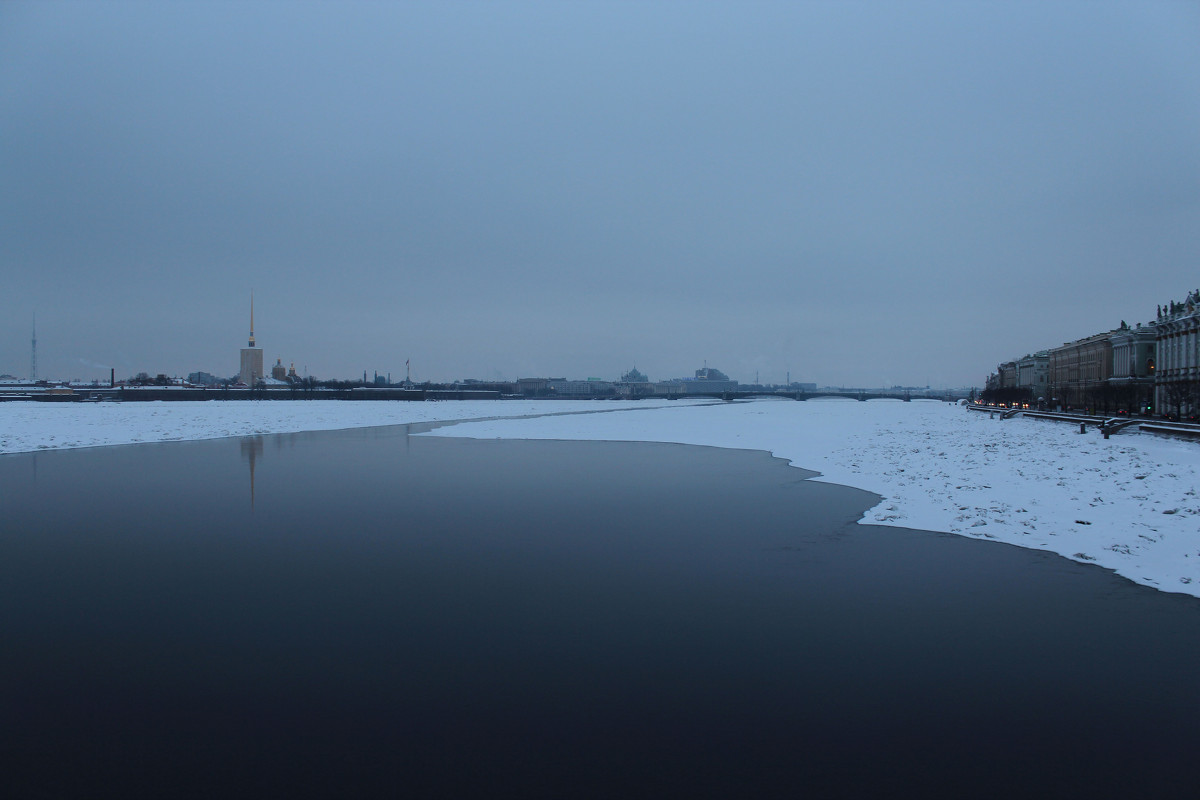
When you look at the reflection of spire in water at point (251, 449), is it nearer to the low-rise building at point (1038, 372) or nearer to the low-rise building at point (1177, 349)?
the low-rise building at point (1177, 349)

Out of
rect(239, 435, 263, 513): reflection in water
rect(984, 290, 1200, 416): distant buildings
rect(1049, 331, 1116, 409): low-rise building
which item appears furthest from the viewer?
rect(1049, 331, 1116, 409): low-rise building

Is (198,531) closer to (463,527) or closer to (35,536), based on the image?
(35,536)

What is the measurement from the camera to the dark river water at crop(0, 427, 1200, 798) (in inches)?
224

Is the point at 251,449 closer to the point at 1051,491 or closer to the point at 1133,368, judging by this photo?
the point at 1051,491

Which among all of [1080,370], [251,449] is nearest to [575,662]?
[251,449]

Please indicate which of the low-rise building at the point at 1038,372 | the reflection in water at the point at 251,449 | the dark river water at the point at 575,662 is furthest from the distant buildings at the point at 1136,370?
the reflection in water at the point at 251,449

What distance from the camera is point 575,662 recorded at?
25.5ft

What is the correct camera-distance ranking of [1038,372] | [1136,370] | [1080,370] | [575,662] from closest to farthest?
[575,662] → [1136,370] → [1080,370] → [1038,372]

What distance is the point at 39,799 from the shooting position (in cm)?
523

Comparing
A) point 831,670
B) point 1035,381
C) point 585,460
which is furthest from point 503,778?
point 1035,381

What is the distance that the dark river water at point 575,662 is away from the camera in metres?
5.70

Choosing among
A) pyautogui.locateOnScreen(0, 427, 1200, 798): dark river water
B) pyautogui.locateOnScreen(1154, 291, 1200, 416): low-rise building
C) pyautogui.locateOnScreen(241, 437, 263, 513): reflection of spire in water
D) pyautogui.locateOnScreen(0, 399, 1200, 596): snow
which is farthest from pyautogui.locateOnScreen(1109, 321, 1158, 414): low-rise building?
pyautogui.locateOnScreen(241, 437, 263, 513): reflection of spire in water

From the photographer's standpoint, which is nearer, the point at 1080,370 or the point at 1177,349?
the point at 1177,349

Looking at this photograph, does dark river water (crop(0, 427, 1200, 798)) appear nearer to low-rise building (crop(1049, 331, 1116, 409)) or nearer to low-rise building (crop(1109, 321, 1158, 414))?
low-rise building (crop(1109, 321, 1158, 414))
